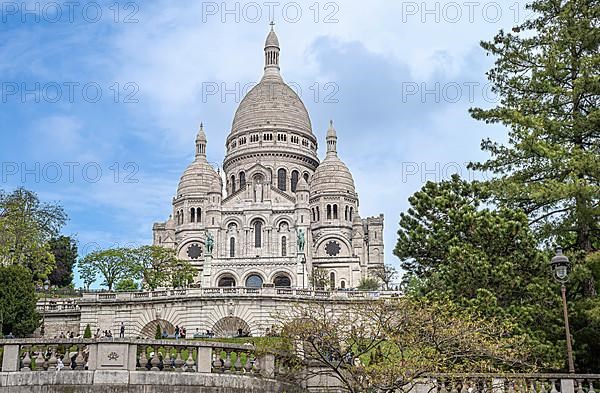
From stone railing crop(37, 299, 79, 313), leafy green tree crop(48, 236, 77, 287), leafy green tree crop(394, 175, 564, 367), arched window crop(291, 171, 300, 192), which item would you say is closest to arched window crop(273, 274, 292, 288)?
arched window crop(291, 171, 300, 192)

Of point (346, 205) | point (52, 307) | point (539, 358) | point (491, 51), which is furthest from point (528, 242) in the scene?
point (346, 205)

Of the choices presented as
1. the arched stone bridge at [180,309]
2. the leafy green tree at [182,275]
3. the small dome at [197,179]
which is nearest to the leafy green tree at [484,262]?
the arched stone bridge at [180,309]

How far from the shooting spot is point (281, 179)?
319ft

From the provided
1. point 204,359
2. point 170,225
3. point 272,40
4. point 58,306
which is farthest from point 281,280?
point 204,359

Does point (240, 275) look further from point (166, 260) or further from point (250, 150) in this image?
point (250, 150)

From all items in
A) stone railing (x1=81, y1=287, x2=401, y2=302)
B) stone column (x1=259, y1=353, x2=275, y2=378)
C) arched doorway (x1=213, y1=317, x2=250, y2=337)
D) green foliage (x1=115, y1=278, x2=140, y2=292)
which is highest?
green foliage (x1=115, y1=278, x2=140, y2=292)

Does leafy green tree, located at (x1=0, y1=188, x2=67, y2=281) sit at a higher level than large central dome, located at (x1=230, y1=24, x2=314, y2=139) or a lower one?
lower

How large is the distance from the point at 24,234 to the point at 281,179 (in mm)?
48205

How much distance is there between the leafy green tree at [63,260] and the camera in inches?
2899

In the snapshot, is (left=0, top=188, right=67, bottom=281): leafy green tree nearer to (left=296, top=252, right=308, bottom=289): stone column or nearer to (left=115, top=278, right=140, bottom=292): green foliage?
(left=115, top=278, right=140, bottom=292): green foliage

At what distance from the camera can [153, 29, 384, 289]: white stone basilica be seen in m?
82.0

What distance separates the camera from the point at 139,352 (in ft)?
55.8

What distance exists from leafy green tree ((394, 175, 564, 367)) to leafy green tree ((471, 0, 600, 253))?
115 cm

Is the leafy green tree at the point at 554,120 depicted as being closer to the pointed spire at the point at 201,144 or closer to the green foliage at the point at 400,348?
the green foliage at the point at 400,348
